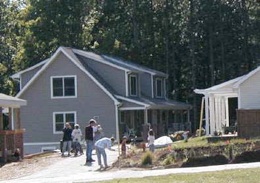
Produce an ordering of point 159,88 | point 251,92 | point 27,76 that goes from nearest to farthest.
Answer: point 251,92 < point 27,76 < point 159,88

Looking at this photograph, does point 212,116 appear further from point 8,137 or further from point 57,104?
point 8,137

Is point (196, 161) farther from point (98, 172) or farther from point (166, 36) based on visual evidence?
point (166, 36)

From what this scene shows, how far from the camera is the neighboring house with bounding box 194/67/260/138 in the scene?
34.3 meters

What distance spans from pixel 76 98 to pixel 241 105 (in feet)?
45.4

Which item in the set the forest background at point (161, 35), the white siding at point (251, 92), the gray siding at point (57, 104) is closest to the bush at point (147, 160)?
the white siding at point (251, 92)

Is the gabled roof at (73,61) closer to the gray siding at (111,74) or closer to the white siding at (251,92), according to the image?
the gray siding at (111,74)

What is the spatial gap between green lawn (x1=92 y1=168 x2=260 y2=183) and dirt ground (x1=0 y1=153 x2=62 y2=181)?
7.13 metres

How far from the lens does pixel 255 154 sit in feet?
79.5

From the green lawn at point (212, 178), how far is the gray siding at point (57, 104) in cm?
2658

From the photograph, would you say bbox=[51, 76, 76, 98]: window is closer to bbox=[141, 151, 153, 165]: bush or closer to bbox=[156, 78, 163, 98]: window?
bbox=[156, 78, 163, 98]: window

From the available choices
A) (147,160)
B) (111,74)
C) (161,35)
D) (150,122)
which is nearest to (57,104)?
(111,74)

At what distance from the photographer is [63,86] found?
4800cm

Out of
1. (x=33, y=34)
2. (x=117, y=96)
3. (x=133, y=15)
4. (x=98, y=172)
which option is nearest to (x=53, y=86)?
(x=117, y=96)

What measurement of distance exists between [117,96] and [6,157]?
16605mm
